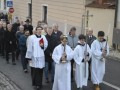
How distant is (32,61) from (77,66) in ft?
4.51

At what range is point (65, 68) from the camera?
434 inches

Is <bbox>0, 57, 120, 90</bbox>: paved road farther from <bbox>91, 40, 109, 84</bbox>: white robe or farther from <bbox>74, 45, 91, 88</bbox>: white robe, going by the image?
<bbox>74, 45, 91, 88</bbox>: white robe

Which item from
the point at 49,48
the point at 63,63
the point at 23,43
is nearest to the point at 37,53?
the point at 49,48

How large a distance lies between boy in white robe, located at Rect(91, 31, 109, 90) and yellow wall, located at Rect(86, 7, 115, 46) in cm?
890

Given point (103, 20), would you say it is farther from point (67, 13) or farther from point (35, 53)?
point (35, 53)

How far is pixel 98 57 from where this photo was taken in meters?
12.0

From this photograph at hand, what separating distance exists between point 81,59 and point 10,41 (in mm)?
5661

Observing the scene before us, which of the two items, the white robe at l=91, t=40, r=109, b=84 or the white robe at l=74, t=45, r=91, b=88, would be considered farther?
the white robe at l=91, t=40, r=109, b=84

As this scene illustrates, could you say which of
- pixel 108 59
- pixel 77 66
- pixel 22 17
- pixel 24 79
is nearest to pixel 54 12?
pixel 22 17

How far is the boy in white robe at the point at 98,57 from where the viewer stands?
11.9 m

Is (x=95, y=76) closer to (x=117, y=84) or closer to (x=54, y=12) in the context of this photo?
(x=117, y=84)

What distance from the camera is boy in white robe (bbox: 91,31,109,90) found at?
11.9 m

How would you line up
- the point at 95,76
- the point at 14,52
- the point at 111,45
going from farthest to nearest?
the point at 111,45, the point at 14,52, the point at 95,76

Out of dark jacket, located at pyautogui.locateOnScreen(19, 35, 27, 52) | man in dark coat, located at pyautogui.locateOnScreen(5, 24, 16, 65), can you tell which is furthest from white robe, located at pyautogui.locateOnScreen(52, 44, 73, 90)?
man in dark coat, located at pyautogui.locateOnScreen(5, 24, 16, 65)
